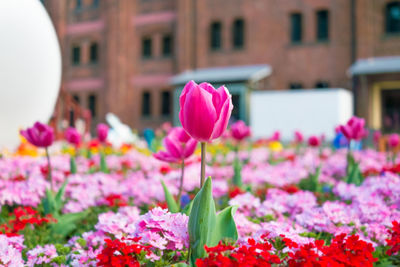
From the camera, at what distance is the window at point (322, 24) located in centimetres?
2119

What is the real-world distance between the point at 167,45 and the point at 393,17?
466 inches

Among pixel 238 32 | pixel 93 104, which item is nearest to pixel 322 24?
pixel 238 32

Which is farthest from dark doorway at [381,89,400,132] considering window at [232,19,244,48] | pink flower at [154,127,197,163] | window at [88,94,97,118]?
pink flower at [154,127,197,163]

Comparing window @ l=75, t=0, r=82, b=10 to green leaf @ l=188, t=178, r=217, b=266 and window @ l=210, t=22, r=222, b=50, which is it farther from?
green leaf @ l=188, t=178, r=217, b=266

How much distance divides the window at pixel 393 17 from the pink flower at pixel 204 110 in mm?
20673

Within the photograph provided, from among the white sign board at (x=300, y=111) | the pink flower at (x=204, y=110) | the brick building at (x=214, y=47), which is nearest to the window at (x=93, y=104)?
the brick building at (x=214, y=47)

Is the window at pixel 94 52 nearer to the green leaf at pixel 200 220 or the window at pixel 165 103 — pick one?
the window at pixel 165 103

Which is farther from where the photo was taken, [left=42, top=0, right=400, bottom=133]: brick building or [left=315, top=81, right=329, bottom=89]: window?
[left=315, top=81, right=329, bottom=89]: window

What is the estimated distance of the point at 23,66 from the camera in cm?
407

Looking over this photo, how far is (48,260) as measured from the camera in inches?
74.5

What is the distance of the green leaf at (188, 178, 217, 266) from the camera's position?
4.82 ft

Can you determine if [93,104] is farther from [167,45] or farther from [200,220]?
[200,220]

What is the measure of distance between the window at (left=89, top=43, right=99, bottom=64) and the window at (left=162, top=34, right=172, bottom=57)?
14.8ft

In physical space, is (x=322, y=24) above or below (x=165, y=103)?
above
